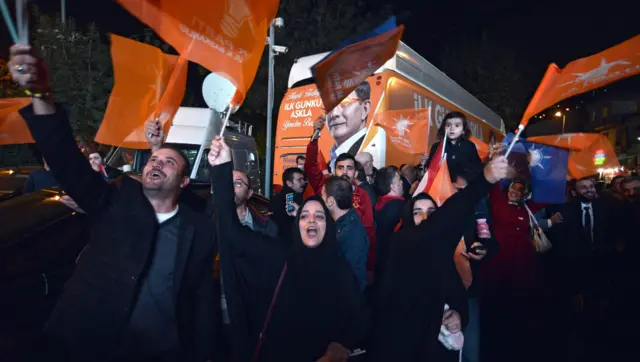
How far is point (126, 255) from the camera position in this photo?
270 centimetres

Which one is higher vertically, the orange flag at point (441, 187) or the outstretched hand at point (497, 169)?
the outstretched hand at point (497, 169)

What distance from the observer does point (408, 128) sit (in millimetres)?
8203

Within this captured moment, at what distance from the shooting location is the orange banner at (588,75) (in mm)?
3293

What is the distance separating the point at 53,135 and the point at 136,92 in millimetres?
1969

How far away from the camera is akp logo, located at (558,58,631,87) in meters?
3.37

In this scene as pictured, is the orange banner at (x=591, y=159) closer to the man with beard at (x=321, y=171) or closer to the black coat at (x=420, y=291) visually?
the man with beard at (x=321, y=171)

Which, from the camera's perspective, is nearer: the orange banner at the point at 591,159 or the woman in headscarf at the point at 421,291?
the woman in headscarf at the point at 421,291

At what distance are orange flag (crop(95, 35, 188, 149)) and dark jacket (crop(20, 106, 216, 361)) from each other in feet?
3.88

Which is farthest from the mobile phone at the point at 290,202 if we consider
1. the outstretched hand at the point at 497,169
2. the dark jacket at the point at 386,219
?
the outstretched hand at the point at 497,169

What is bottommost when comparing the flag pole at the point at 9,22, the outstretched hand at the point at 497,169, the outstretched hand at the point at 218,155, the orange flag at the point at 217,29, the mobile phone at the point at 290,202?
the mobile phone at the point at 290,202

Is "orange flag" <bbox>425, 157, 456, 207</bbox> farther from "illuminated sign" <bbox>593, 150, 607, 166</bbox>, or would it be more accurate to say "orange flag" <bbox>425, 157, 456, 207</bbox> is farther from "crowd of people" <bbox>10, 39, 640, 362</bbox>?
"illuminated sign" <bbox>593, 150, 607, 166</bbox>

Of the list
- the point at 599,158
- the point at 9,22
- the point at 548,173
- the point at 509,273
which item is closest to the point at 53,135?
the point at 9,22

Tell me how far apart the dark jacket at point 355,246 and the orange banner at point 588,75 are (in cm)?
143

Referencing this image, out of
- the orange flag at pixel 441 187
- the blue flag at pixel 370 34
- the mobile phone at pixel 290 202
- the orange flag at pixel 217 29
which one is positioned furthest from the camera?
the mobile phone at pixel 290 202
